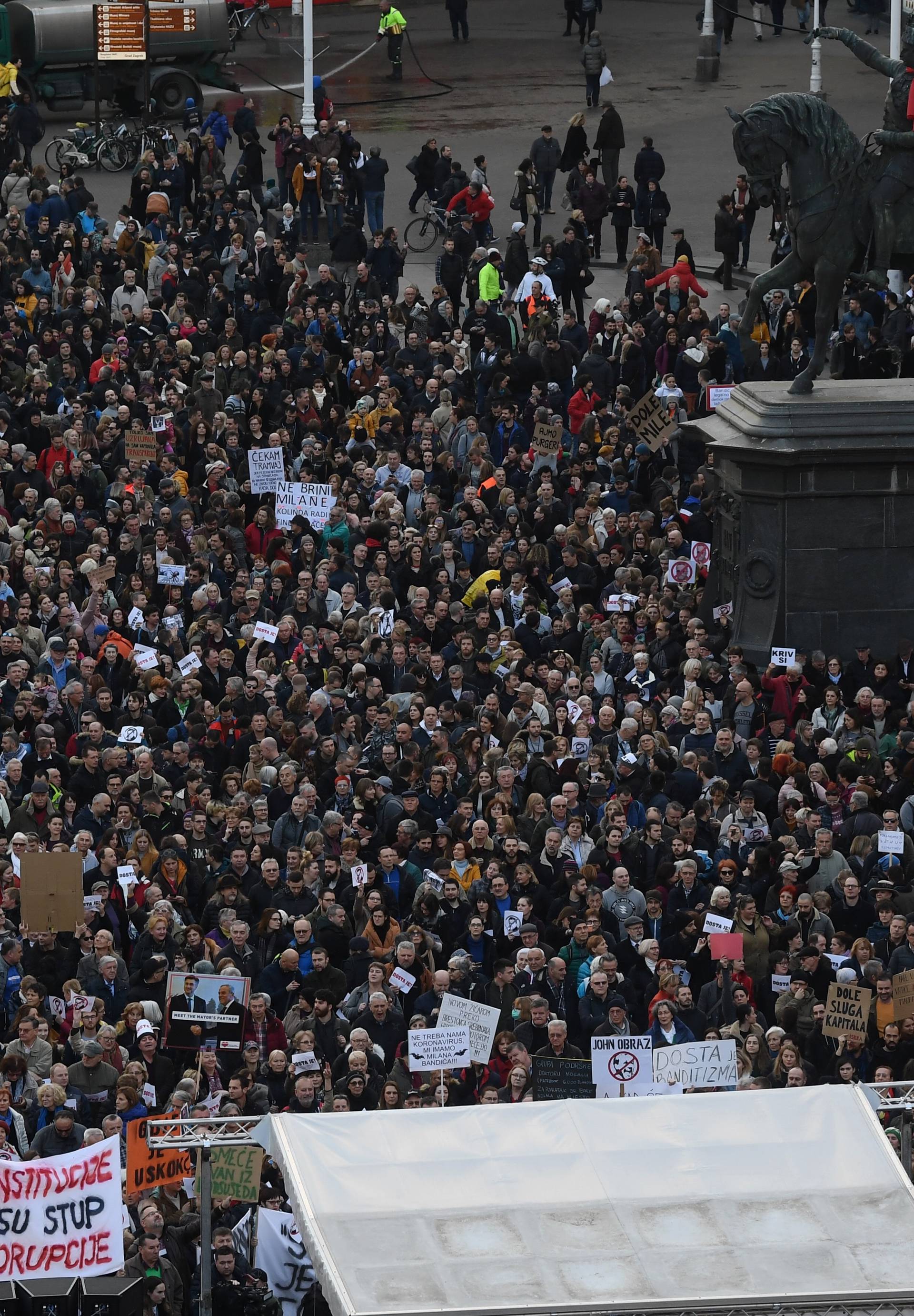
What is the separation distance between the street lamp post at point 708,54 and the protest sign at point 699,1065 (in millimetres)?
34429

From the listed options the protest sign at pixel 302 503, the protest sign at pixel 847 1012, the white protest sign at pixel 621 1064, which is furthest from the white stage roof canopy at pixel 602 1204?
the protest sign at pixel 302 503

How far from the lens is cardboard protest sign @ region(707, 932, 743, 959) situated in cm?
1998

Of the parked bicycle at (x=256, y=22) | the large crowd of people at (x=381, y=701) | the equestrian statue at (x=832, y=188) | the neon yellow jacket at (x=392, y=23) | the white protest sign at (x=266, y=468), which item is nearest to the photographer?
the large crowd of people at (x=381, y=701)

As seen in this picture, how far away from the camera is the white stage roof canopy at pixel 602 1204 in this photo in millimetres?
13508

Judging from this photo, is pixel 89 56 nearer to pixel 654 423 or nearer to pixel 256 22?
pixel 256 22

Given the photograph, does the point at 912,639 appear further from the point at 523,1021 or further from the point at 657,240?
the point at 657,240

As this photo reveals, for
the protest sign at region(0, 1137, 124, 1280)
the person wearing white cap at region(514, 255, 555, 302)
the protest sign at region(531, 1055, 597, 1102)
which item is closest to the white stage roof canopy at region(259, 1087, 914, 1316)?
the protest sign at region(0, 1137, 124, 1280)

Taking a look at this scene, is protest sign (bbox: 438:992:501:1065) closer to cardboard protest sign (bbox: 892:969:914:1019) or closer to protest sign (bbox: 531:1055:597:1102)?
protest sign (bbox: 531:1055:597:1102)

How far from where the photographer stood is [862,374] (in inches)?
1168

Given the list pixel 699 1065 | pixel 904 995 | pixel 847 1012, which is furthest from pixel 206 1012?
pixel 904 995

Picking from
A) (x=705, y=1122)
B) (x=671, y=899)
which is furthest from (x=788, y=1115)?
(x=671, y=899)

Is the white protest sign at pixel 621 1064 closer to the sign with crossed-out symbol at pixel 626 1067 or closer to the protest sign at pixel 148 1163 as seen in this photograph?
the sign with crossed-out symbol at pixel 626 1067

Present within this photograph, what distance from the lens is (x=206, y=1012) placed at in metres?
19.1

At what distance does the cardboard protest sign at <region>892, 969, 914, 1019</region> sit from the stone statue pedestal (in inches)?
268
